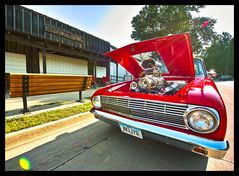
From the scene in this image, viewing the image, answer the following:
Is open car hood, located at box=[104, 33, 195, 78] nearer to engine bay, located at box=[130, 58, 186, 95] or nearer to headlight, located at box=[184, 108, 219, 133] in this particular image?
engine bay, located at box=[130, 58, 186, 95]

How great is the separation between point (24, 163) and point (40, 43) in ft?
25.8

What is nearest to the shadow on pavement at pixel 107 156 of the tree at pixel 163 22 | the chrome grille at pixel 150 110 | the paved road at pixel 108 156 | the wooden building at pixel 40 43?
the paved road at pixel 108 156

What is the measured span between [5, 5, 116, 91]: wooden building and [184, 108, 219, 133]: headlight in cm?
837

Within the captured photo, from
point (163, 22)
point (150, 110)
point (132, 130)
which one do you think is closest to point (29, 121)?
point (132, 130)

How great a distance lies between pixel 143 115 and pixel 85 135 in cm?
145

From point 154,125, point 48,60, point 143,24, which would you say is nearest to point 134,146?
point 154,125

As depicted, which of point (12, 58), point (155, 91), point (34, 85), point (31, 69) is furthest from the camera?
point (31, 69)

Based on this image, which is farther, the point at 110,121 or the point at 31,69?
the point at 31,69

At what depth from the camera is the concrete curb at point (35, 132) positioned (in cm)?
231

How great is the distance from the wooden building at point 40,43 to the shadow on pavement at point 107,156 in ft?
22.7

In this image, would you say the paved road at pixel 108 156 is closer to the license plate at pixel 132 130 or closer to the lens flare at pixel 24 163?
the lens flare at pixel 24 163

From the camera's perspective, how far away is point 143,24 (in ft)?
63.0

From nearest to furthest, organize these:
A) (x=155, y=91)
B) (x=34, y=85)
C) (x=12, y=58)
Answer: (x=155, y=91), (x=34, y=85), (x=12, y=58)
